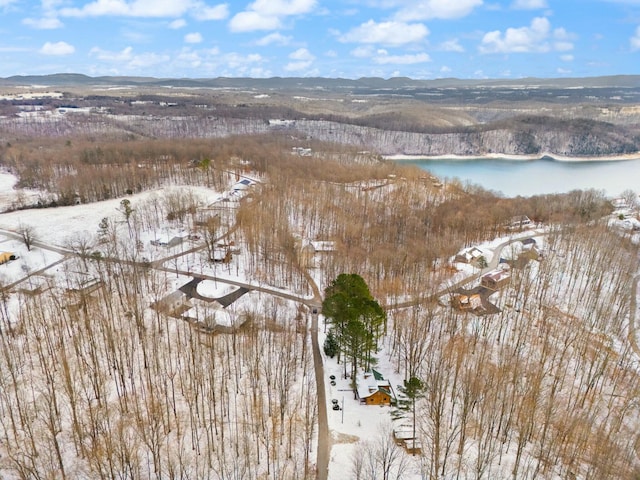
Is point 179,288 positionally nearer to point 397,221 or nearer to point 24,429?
point 24,429

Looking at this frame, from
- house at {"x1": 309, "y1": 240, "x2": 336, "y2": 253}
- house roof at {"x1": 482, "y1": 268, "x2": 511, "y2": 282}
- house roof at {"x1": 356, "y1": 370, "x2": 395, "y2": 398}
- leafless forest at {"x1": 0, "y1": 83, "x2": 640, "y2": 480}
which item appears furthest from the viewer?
house at {"x1": 309, "y1": 240, "x2": 336, "y2": 253}

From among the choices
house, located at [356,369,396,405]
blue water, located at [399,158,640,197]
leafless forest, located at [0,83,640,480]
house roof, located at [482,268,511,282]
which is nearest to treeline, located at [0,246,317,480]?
leafless forest, located at [0,83,640,480]

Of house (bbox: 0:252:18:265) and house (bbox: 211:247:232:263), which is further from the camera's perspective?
house (bbox: 211:247:232:263)

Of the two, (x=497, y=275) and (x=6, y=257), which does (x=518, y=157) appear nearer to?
(x=497, y=275)

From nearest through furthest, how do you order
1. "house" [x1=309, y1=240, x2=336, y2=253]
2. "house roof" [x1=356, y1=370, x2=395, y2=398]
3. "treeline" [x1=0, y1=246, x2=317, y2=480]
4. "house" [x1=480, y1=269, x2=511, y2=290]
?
1. "treeline" [x1=0, y1=246, x2=317, y2=480]
2. "house roof" [x1=356, y1=370, x2=395, y2=398]
3. "house" [x1=480, y1=269, x2=511, y2=290]
4. "house" [x1=309, y1=240, x2=336, y2=253]

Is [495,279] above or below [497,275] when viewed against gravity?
below

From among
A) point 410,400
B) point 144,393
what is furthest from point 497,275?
point 144,393

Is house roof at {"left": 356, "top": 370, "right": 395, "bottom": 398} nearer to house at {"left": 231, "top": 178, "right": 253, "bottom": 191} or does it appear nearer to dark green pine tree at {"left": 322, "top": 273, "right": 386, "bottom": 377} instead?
dark green pine tree at {"left": 322, "top": 273, "right": 386, "bottom": 377}
